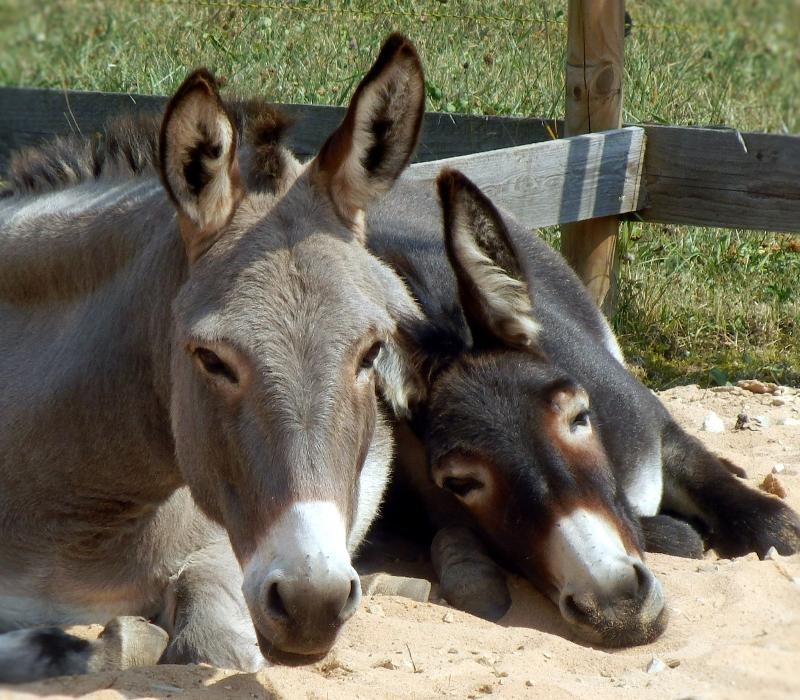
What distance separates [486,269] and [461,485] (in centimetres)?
76

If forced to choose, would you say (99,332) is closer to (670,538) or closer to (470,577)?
(470,577)

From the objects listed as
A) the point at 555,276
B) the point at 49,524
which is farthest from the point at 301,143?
the point at 49,524

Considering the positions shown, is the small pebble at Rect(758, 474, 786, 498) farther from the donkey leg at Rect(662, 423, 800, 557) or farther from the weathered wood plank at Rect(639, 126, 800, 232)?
the weathered wood plank at Rect(639, 126, 800, 232)

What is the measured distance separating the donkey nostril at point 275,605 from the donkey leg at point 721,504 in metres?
2.39

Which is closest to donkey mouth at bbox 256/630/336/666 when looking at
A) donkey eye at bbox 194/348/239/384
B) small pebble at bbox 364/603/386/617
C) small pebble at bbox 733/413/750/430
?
donkey eye at bbox 194/348/239/384

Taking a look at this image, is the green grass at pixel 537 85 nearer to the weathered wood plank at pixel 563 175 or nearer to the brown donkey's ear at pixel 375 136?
the weathered wood plank at pixel 563 175

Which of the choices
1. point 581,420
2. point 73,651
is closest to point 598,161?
point 581,420

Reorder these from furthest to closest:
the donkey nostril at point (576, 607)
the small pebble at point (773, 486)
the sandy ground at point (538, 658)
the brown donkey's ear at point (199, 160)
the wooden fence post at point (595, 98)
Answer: the wooden fence post at point (595, 98), the small pebble at point (773, 486), the donkey nostril at point (576, 607), the sandy ground at point (538, 658), the brown donkey's ear at point (199, 160)

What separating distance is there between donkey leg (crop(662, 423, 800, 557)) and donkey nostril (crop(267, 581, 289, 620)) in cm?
239

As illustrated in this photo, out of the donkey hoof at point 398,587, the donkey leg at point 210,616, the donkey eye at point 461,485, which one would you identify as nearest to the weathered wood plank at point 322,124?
the donkey eye at point 461,485

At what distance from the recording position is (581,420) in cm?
388

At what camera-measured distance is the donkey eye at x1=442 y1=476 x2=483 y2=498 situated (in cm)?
389

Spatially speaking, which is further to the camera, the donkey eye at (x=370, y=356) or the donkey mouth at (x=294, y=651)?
Result: the donkey eye at (x=370, y=356)

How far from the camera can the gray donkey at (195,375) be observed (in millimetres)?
2680
